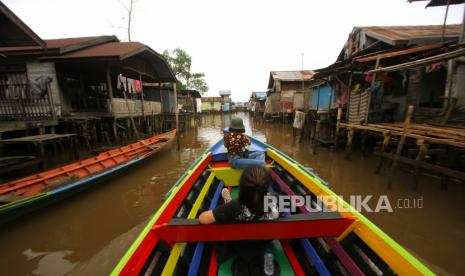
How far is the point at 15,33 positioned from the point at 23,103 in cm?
426

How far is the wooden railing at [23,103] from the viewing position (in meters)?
7.85

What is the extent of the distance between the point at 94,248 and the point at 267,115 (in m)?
23.2

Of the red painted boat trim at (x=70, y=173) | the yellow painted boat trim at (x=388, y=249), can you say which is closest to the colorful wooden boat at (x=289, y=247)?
the yellow painted boat trim at (x=388, y=249)

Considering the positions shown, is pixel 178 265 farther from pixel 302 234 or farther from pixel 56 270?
pixel 56 270

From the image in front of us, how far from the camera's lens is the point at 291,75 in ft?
75.5

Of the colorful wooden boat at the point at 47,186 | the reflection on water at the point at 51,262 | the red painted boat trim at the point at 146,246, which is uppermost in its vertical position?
the red painted boat trim at the point at 146,246

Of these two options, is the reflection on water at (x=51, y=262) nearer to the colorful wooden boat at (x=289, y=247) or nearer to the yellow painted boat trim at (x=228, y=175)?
the colorful wooden boat at (x=289, y=247)

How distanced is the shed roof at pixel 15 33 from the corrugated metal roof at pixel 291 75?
62.5 ft

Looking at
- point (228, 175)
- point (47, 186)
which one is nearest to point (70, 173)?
point (47, 186)

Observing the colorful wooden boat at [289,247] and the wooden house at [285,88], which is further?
the wooden house at [285,88]

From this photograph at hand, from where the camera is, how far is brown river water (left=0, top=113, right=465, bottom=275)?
9.95 feet

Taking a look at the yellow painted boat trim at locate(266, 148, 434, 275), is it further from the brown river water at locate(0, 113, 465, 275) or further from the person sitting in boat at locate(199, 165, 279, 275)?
the brown river water at locate(0, 113, 465, 275)

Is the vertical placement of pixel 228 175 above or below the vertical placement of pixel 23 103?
below

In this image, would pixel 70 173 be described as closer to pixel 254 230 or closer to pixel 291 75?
pixel 254 230
